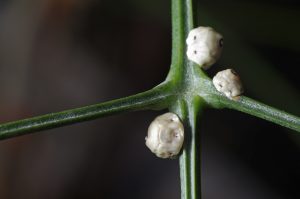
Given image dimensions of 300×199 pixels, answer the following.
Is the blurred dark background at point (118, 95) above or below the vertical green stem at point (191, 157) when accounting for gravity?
above

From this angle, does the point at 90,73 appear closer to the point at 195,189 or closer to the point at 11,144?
the point at 11,144

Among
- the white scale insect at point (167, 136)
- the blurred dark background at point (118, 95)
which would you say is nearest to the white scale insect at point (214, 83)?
the white scale insect at point (167, 136)

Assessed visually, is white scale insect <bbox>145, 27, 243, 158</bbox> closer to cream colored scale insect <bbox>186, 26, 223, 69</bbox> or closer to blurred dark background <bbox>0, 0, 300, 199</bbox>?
cream colored scale insect <bbox>186, 26, 223, 69</bbox>

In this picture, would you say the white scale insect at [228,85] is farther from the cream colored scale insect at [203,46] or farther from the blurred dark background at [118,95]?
the blurred dark background at [118,95]

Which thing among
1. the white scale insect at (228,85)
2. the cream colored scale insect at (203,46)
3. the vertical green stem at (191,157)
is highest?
the cream colored scale insect at (203,46)

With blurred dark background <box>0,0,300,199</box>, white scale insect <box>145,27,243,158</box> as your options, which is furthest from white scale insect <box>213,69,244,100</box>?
blurred dark background <box>0,0,300,199</box>

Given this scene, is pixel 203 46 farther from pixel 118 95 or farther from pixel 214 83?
pixel 118 95

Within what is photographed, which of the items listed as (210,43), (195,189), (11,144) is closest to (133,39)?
(11,144)
